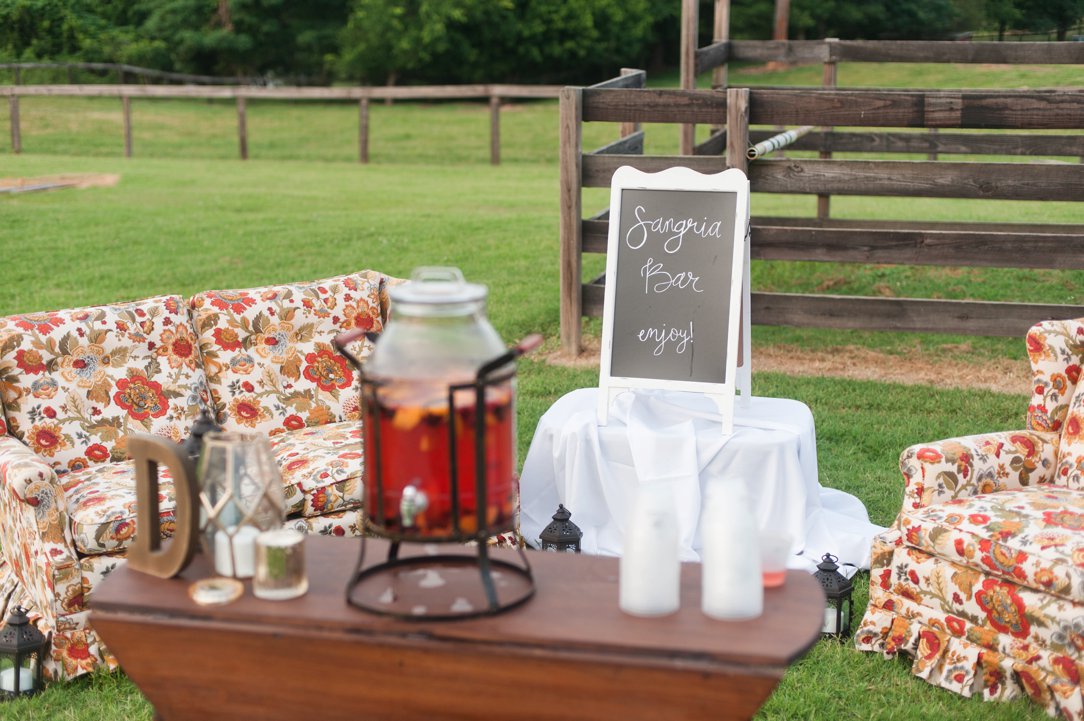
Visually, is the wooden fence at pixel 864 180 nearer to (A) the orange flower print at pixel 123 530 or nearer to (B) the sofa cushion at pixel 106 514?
(B) the sofa cushion at pixel 106 514

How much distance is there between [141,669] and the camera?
265cm

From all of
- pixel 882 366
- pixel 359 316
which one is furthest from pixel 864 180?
pixel 359 316

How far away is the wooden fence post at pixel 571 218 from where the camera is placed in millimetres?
7207

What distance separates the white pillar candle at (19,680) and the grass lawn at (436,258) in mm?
62

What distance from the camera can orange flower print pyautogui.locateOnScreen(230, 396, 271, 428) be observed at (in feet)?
15.5

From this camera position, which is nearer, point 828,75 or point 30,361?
point 30,361

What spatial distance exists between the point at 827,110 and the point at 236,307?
3.70 metres

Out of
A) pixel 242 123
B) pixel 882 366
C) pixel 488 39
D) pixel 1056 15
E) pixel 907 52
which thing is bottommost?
pixel 882 366

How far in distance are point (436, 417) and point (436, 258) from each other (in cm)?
800

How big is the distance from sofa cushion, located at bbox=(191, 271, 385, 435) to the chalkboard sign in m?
1.02

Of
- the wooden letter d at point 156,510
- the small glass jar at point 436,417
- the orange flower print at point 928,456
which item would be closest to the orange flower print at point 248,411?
the wooden letter d at point 156,510

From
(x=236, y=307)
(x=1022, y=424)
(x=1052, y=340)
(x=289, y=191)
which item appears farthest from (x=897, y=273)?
(x=289, y=191)

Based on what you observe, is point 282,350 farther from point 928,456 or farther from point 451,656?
point 451,656

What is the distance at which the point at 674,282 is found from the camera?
15.8 ft
